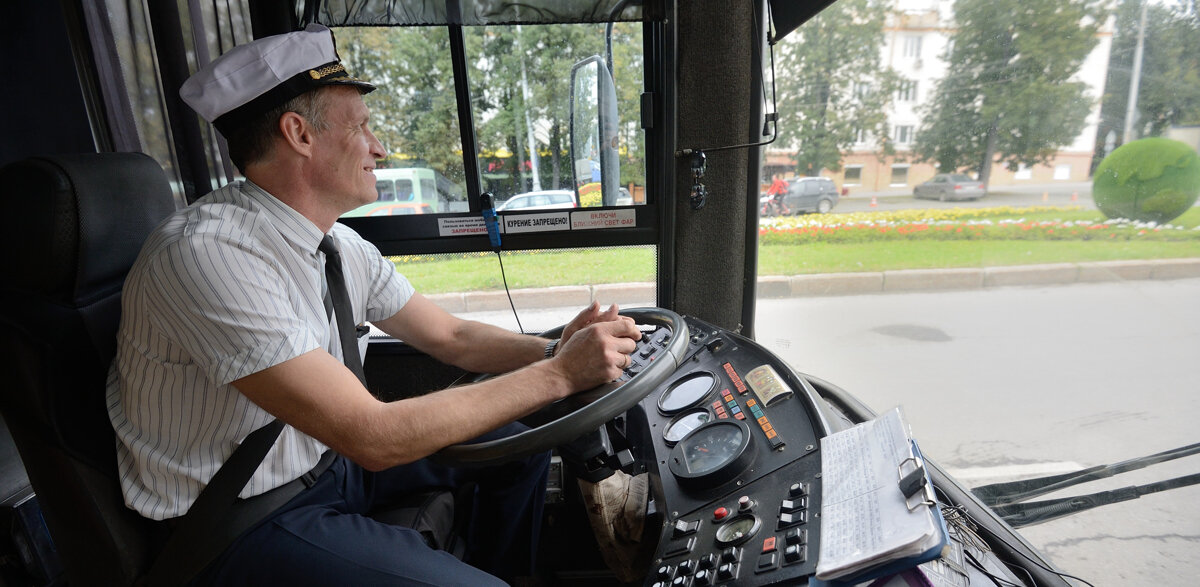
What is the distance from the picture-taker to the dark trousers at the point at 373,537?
1044 millimetres

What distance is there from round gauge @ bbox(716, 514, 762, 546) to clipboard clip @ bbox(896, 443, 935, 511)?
0.84 feet

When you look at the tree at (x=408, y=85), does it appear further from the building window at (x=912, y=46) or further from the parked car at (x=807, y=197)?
the building window at (x=912, y=46)

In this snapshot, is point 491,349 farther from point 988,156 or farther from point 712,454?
point 988,156

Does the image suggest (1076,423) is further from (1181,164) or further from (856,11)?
(856,11)

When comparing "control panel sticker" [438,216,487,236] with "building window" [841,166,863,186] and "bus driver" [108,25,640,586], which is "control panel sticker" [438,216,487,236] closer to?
"bus driver" [108,25,640,586]

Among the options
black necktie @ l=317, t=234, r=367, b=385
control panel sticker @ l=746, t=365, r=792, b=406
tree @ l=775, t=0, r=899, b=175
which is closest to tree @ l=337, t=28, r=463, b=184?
black necktie @ l=317, t=234, r=367, b=385

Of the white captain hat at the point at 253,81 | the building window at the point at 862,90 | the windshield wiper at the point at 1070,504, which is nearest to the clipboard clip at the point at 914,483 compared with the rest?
the windshield wiper at the point at 1070,504

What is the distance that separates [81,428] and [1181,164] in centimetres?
170

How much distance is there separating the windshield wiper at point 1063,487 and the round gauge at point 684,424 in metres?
0.50

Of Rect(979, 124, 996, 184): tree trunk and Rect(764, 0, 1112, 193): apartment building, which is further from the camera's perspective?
Rect(979, 124, 996, 184): tree trunk

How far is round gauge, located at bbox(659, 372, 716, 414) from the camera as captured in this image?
4.47 ft

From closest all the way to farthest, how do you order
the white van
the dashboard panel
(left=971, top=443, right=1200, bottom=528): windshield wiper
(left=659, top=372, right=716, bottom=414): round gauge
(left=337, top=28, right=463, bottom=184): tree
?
(left=971, top=443, right=1200, bottom=528): windshield wiper < the dashboard panel < (left=659, top=372, right=716, bottom=414): round gauge < (left=337, top=28, right=463, bottom=184): tree < the white van

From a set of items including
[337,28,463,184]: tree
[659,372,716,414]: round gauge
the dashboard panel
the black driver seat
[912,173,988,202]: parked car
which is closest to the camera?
the dashboard panel

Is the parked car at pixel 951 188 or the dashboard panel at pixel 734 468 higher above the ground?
the parked car at pixel 951 188
